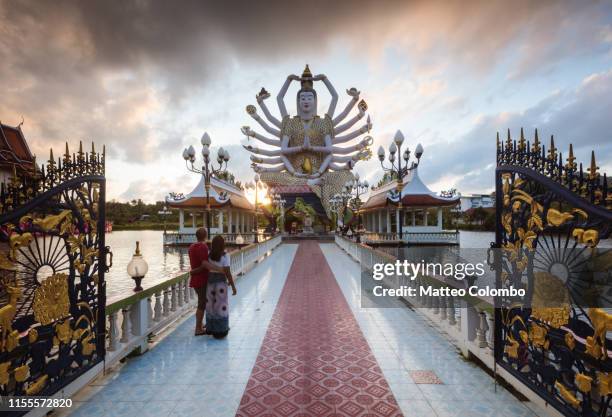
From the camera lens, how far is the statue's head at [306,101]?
40.8m

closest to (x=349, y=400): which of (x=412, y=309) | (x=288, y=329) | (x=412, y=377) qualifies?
(x=412, y=377)

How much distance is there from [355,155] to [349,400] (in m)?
41.6

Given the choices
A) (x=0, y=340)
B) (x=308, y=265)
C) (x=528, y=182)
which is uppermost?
(x=528, y=182)

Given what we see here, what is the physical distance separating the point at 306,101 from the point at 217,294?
39.1 metres

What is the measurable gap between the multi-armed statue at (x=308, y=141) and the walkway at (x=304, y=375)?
37628mm

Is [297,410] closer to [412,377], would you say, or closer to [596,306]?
[412,377]

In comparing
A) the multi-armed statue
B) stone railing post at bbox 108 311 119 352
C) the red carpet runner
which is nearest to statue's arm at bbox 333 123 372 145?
the multi-armed statue

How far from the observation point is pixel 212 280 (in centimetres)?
486

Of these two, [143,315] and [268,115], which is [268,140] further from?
[143,315]

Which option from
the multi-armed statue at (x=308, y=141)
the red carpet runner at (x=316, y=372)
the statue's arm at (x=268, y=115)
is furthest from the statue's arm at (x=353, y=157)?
the red carpet runner at (x=316, y=372)

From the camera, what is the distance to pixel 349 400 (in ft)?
10.4

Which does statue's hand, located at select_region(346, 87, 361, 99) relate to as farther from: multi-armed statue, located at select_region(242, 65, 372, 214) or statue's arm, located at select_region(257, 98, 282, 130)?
statue's arm, located at select_region(257, 98, 282, 130)

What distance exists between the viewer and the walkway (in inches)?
121

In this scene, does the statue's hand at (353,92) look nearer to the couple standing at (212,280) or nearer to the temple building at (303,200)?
the temple building at (303,200)
